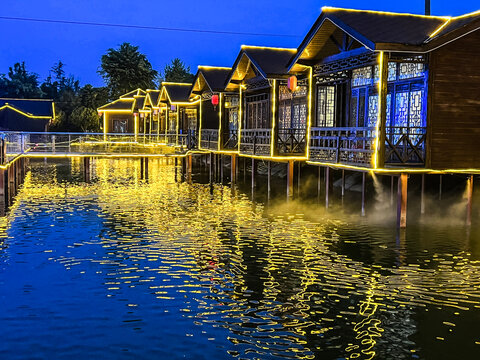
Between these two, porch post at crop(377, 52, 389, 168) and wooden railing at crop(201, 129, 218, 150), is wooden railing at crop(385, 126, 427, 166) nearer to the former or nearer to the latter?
porch post at crop(377, 52, 389, 168)

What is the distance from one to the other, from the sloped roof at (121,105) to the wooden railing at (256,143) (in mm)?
38711

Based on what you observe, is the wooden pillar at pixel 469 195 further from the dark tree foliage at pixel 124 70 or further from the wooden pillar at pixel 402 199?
the dark tree foliage at pixel 124 70

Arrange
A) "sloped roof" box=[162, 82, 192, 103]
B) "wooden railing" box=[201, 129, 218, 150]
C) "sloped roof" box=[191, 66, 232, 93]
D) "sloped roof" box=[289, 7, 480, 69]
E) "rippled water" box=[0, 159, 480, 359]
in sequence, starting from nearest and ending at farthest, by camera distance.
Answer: "rippled water" box=[0, 159, 480, 359] < "sloped roof" box=[289, 7, 480, 69] < "sloped roof" box=[191, 66, 232, 93] < "wooden railing" box=[201, 129, 218, 150] < "sloped roof" box=[162, 82, 192, 103]

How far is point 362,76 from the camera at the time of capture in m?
23.0

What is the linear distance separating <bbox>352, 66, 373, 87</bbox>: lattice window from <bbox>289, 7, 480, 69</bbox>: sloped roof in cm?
225

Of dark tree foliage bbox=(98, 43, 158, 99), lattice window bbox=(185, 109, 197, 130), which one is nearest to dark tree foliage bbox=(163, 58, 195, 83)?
dark tree foliage bbox=(98, 43, 158, 99)

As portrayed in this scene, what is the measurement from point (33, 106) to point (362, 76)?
56801mm

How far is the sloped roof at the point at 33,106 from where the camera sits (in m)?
69.6

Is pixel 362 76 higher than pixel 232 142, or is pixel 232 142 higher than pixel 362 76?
pixel 362 76

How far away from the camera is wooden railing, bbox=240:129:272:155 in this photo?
998 inches

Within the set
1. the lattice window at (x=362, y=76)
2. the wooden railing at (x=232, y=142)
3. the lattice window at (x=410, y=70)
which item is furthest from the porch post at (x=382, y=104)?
the wooden railing at (x=232, y=142)

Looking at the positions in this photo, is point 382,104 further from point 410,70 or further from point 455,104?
point 410,70

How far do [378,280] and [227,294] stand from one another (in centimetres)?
327

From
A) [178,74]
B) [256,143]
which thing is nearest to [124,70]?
[178,74]
